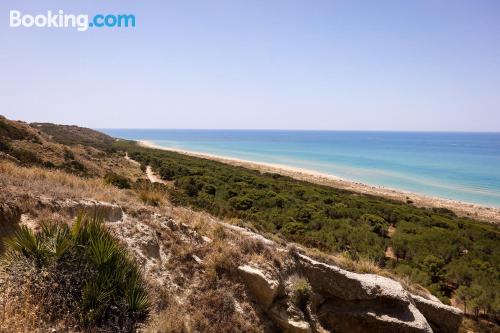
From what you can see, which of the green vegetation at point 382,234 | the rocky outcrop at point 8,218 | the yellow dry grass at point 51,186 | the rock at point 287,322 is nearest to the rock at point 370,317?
the rock at point 287,322

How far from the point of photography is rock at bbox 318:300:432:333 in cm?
864

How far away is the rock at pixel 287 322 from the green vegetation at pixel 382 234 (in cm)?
615

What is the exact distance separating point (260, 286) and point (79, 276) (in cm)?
418

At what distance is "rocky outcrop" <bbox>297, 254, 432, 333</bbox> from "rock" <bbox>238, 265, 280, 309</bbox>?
2132 millimetres

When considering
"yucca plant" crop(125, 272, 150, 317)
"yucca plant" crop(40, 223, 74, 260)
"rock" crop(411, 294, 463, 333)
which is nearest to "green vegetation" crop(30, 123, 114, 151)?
"yucca plant" crop(40, 223, 74, 260)

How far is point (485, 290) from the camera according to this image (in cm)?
1531

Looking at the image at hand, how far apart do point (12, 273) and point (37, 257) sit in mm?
362

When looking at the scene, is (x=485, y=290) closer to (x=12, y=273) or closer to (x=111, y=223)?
(x=111, y=223)

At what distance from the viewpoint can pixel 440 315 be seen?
1012 centimetres

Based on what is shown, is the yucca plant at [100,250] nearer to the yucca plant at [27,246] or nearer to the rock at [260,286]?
the yucca plant at [27,246]

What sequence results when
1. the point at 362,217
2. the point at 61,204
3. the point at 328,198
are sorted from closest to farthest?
the point at 61,204
the point at 362,217
the point at 328,198

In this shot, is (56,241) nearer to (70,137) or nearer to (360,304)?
(360,304)

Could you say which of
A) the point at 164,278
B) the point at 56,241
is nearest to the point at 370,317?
the point at 164,278

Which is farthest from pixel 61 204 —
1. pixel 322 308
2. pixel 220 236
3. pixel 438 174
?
pixel 438 174
